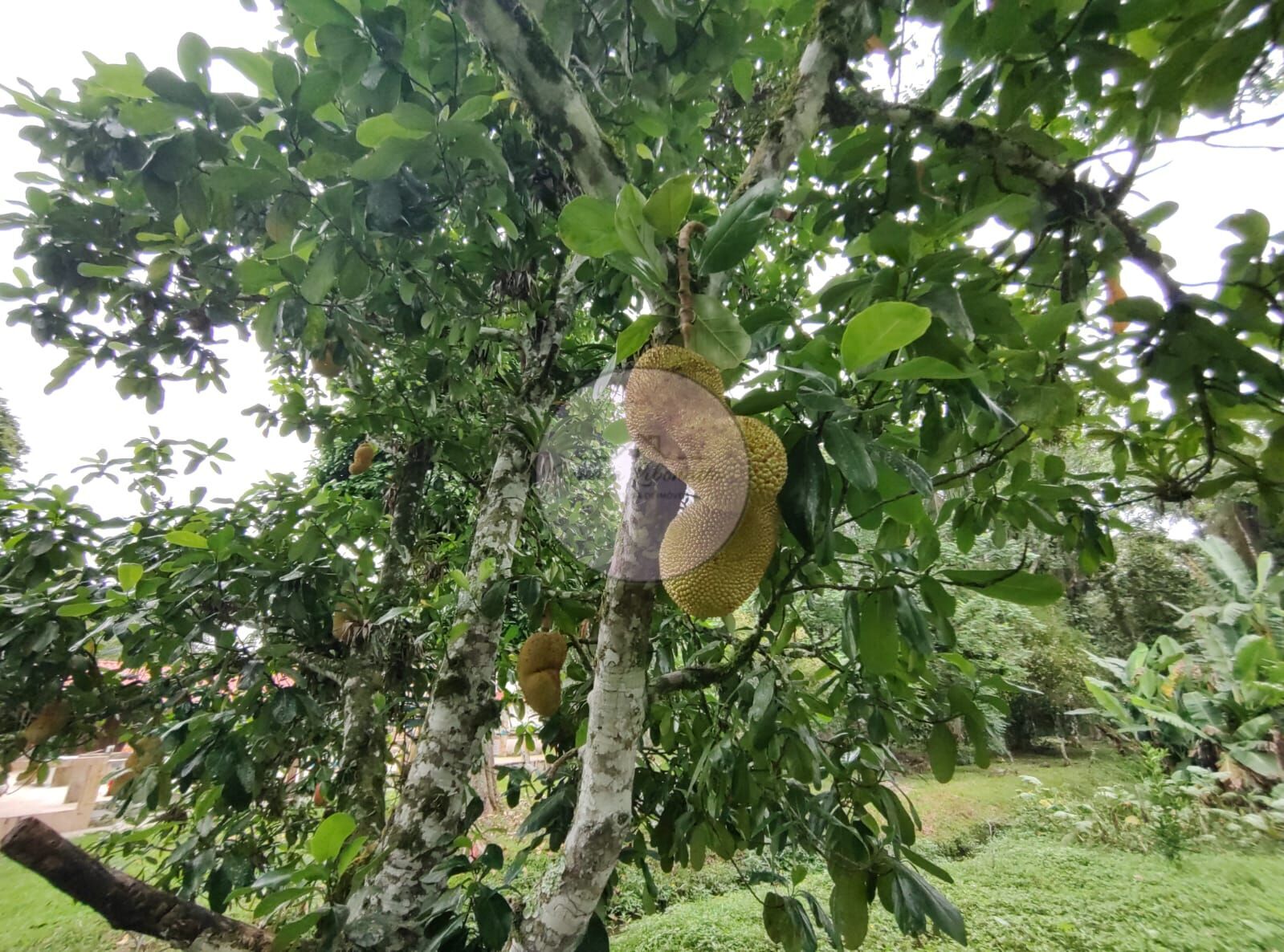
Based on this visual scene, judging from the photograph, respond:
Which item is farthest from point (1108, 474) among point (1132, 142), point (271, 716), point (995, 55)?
point (271, 716)

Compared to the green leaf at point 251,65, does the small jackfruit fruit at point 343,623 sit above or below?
below

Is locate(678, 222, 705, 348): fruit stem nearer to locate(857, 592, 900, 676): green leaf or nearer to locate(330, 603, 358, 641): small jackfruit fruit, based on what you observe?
locate(857, 592, 900, 676): green leaf

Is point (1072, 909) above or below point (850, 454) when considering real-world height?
below

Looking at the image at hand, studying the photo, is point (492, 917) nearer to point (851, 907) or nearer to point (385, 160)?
point (851, 907)

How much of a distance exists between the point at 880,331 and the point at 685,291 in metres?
0.20

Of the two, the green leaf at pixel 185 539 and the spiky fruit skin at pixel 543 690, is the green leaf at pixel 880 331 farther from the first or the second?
A: the green leaf at pixel 185 539

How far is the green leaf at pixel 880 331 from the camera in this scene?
0.48 meters

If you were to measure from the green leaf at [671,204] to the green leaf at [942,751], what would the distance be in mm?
945

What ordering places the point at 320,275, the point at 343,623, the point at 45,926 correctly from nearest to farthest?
the point at 320,275
the point at 343,623
the point at 45,926

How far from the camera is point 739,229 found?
0.56 m

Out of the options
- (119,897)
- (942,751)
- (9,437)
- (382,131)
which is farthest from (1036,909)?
(9,437)

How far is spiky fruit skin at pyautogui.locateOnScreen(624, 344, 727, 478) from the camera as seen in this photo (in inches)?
24.5

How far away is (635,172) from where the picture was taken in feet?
3.94

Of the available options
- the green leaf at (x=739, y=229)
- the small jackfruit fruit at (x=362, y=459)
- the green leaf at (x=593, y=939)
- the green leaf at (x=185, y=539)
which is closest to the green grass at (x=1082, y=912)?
the green leaf at (x=593, y=939)
